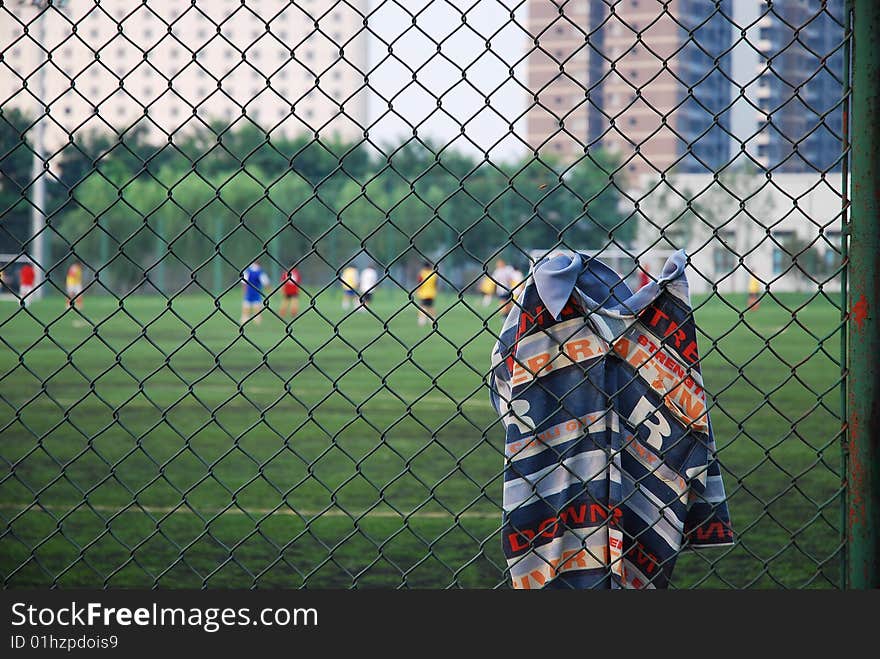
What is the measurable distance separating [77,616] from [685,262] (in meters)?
1.62

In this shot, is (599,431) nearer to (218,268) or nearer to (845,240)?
(845,240)

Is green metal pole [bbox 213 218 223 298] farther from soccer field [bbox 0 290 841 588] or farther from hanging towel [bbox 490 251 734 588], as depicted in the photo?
hanging towel [bbox 490 251 734 588]

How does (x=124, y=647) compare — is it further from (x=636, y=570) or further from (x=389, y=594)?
(x=636, y=570)

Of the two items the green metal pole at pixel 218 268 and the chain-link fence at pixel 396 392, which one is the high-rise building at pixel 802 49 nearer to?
the chain-link fence at pixel 396 392

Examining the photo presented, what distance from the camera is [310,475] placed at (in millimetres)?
2717

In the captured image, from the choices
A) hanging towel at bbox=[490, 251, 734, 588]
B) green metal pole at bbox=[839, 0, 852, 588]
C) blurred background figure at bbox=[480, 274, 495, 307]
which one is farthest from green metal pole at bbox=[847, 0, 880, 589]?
blurred background figure at bbox=[480, 274, 495, 307]

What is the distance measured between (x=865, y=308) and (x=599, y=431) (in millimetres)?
674

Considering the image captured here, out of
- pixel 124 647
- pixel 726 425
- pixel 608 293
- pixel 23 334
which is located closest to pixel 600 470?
pixel 608 293

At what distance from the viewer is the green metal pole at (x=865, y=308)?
2.28 meters

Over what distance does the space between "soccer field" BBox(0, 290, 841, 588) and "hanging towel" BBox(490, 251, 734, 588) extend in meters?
0.13

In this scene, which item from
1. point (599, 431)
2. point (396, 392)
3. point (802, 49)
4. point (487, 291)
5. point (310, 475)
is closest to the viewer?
point (599, 431)

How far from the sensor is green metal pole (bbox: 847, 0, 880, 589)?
2.28 m

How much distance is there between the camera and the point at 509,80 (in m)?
2.31

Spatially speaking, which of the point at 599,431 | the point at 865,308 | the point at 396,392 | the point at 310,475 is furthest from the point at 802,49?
the point at 396,392
